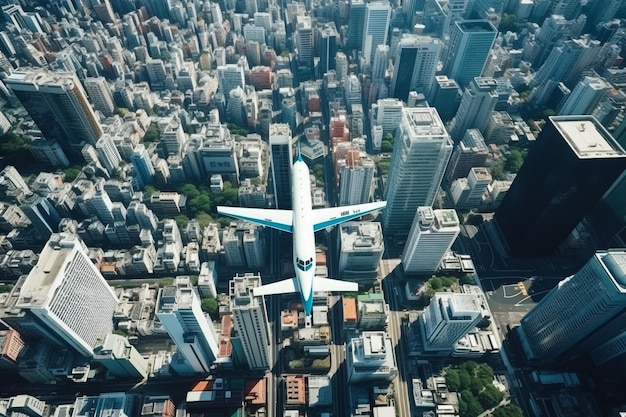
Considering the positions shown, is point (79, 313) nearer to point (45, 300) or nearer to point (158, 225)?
point (45, 300)

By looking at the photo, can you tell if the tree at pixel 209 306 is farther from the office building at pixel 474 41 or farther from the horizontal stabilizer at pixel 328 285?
the office building at pixel 474 41

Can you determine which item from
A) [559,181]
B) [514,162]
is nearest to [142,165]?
[559,181]

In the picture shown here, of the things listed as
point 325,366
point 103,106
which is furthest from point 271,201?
point 103,106

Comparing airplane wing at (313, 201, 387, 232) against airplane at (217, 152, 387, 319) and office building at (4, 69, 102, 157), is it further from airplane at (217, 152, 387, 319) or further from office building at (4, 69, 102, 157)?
office building at (4, 69, 102, 157)

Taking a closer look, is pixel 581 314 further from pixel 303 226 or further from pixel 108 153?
pixel 108 153

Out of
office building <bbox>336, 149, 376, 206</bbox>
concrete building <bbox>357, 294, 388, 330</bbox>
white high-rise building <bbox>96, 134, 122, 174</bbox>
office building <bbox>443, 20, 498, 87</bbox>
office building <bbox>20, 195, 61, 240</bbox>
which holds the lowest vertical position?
concrete building <bbox>357, 294, 388, 330</bbox>

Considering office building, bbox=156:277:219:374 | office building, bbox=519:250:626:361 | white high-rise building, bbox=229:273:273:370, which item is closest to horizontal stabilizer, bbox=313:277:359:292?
white high-rise building, bbox=229:273:273:370
